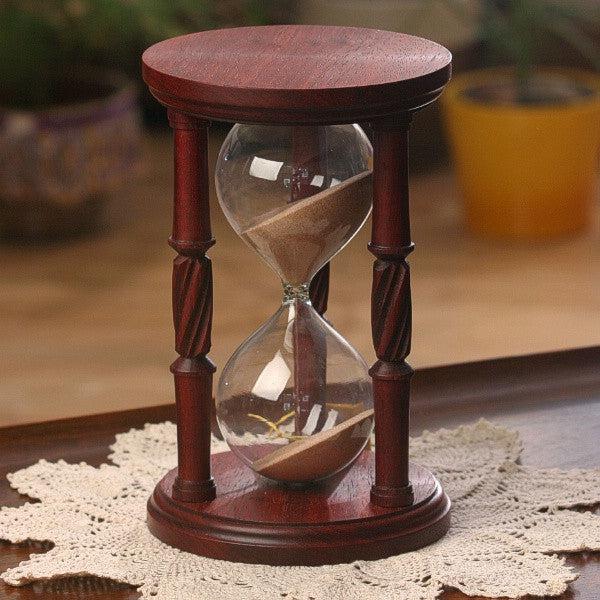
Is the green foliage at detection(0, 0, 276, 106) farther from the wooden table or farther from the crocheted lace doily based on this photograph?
the crocheted lace doily

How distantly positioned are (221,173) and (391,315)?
13 centimetres

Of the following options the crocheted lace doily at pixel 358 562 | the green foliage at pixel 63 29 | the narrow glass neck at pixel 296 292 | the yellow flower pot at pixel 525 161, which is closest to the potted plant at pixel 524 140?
the yellow flower pot at pixel 525 161

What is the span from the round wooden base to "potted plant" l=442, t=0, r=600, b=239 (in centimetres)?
153

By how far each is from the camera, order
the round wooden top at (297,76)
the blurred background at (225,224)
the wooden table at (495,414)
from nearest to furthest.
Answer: the round wooden top at (297,76) → the wooden table at (495,414) → the blurred background at (225,224)

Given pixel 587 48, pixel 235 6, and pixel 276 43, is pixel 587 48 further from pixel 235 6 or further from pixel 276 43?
pixel 276 43

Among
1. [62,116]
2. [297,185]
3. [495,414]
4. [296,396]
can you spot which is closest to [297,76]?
[297,185]

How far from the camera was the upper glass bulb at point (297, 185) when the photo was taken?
29.6 inches

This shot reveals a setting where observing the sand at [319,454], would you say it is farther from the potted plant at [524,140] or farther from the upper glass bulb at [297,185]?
the potted plant at [524,140]

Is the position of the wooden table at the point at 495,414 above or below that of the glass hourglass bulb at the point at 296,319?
below

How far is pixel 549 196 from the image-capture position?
7.63 ft

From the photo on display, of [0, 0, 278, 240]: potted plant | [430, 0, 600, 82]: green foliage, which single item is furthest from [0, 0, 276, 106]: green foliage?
[430, 0, 600, 82]: green foliage

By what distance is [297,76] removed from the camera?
27.9 inches

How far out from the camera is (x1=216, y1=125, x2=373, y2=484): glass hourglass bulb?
754 millimetres

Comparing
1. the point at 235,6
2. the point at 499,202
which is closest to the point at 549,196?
the point at 499,202
